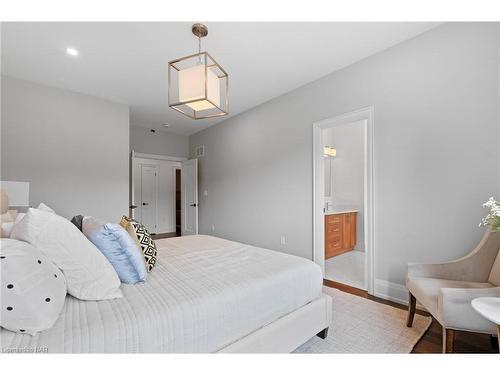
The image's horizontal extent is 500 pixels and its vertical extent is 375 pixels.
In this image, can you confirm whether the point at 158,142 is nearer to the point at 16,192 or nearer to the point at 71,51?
the point at 71,51

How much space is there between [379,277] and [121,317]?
8.16ft

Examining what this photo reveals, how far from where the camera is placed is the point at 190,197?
5816mm

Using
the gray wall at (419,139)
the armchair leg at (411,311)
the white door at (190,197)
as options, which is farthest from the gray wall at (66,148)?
the armchair leg at (411,311)

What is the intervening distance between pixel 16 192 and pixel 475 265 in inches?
168

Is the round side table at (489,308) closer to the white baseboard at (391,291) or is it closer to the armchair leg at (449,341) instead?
the armchair leg at (449,341)

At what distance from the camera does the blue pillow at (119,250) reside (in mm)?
1340

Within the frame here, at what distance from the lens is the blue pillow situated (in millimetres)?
1340

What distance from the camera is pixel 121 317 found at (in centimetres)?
99

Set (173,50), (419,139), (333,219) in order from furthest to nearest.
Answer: (333,219), (173,50), (419,139)

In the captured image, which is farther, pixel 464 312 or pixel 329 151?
pixel 329 151

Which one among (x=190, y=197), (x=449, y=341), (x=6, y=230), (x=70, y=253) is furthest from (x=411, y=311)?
(x=190, y=197)

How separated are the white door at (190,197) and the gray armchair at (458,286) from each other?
456 centimetres
